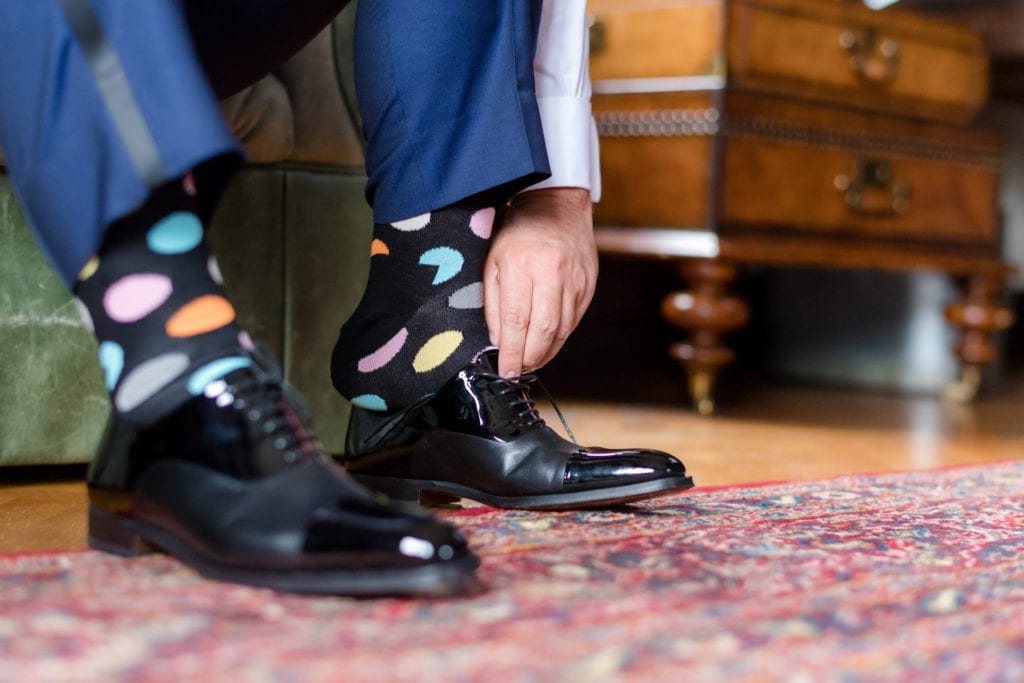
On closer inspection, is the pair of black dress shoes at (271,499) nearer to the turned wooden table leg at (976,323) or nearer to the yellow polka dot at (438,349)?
the yellow polka dot at (438,349)

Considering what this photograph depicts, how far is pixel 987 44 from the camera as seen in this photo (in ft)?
5.74

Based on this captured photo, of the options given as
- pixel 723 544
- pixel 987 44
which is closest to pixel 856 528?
pixel 723 544

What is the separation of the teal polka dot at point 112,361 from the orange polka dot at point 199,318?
0.03 metres

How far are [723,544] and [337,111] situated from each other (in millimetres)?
557

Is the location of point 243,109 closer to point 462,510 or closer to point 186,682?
point 462,510

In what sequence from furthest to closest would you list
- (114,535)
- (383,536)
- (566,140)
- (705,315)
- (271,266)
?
(705,315)
(271,266)
(566,140)
(114,535)
(383,536)

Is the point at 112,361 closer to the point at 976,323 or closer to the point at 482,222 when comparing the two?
the point at 482,222

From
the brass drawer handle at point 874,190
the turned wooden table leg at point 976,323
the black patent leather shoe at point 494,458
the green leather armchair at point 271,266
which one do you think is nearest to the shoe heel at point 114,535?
the black patent leather shoe at point 494,458

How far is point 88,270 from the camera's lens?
0.54 metres

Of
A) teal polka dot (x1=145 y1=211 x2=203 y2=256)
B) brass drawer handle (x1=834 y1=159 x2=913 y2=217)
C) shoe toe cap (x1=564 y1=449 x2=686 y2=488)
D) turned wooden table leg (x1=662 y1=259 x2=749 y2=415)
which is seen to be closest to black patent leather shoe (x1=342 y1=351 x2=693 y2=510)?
shoe toe cap (x1=564 y1=449 x2=686 y2=488)

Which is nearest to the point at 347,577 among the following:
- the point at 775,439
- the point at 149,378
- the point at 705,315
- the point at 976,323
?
the point at 149,378

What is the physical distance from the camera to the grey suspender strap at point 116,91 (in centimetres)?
49

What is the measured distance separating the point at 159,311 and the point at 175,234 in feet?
0.13

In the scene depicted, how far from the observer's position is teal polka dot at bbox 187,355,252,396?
0.52m
